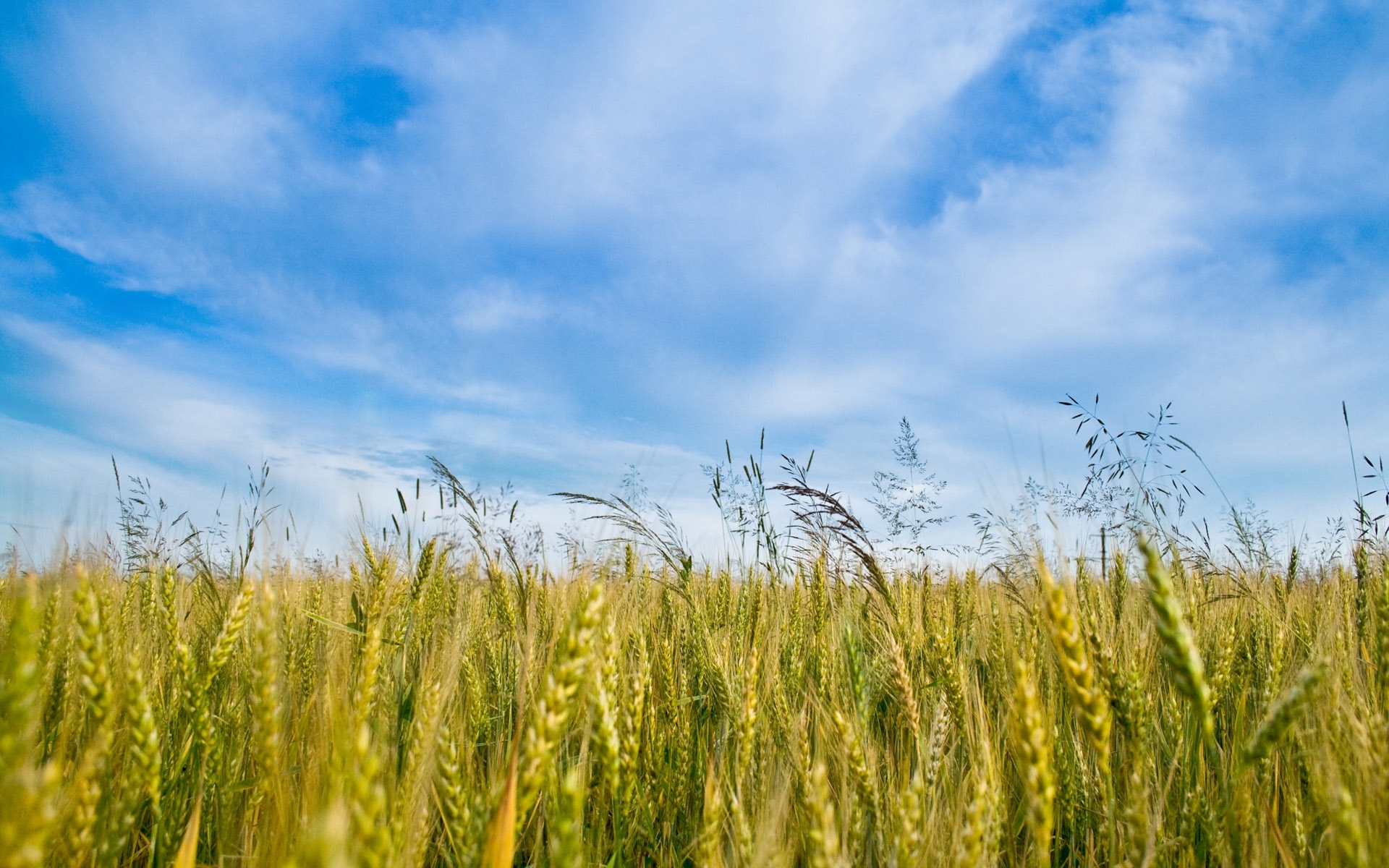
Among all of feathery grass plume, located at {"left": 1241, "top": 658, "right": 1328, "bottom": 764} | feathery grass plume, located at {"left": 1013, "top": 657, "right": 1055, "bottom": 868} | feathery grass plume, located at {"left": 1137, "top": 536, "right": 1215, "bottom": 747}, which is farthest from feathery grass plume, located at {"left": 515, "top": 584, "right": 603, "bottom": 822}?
feathery grass plume, located at {"left": 1241, "top": 658, "right": 1328, "bottom": 764}

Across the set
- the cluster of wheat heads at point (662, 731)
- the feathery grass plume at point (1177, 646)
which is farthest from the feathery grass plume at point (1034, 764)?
the feathery grass plume at point (1177, 646)

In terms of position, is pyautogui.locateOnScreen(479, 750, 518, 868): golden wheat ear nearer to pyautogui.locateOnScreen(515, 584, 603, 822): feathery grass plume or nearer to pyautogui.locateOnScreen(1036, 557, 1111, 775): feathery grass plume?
pyautogui.locateOnScreen(515, 584, 603, 822): feathery grass plume

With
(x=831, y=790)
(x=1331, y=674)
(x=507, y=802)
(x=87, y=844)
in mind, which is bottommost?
(x=831, y=790)

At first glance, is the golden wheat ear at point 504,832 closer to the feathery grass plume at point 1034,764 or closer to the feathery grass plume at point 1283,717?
the feathery grass plume at point 1034,764

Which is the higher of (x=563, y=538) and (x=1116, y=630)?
(x=563, y=538)

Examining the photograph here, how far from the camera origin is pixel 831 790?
198 centimetres

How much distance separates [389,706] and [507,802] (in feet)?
4.00

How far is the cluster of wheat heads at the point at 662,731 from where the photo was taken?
3.05 feet

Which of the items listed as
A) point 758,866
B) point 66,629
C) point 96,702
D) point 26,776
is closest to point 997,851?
point 758,866

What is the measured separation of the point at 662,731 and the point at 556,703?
3.63ft

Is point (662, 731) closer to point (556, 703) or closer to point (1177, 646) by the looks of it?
point (556, 703)

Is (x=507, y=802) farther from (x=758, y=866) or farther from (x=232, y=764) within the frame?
(x=232, y=764)

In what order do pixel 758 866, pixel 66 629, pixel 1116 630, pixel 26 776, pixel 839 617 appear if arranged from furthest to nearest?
1. pixel 839 617
2. pixel 1116 630
3. pixel 66 629
4. pixel 758 866
5. pixel 26 776

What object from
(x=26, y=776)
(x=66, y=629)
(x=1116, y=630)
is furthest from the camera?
(x=1116, y=630)
